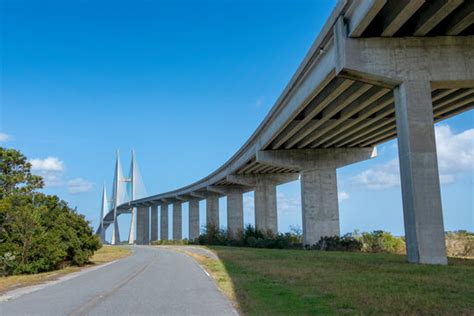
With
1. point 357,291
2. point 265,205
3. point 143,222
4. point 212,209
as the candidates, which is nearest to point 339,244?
point 357,291

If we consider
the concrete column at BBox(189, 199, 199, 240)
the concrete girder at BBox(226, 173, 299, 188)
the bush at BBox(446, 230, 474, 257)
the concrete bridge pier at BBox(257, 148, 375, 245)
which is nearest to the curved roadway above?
the concrete bridge pier at BBox(257, 148, 375, 245)

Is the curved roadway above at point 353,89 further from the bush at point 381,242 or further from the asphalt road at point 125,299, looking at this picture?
the asphalt road at point 125,299

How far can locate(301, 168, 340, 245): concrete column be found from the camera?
36.9 m

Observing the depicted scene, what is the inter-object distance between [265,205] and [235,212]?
22.4ft

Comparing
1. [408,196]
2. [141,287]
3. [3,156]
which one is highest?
[3,156]

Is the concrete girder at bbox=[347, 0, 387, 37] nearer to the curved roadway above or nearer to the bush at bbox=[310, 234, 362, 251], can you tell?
the curved roadway above

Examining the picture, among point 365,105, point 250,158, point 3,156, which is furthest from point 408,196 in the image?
point 250,158

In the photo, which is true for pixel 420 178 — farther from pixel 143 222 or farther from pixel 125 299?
pixel 143 222

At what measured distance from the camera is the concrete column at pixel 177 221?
80.8m

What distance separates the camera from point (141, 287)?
12.6m

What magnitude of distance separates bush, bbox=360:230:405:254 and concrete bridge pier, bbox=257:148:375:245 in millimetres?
5435

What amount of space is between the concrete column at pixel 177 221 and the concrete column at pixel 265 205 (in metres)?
27.8

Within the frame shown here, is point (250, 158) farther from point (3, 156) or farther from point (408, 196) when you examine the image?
point (408, 196)

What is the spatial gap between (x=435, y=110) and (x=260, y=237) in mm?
22985
